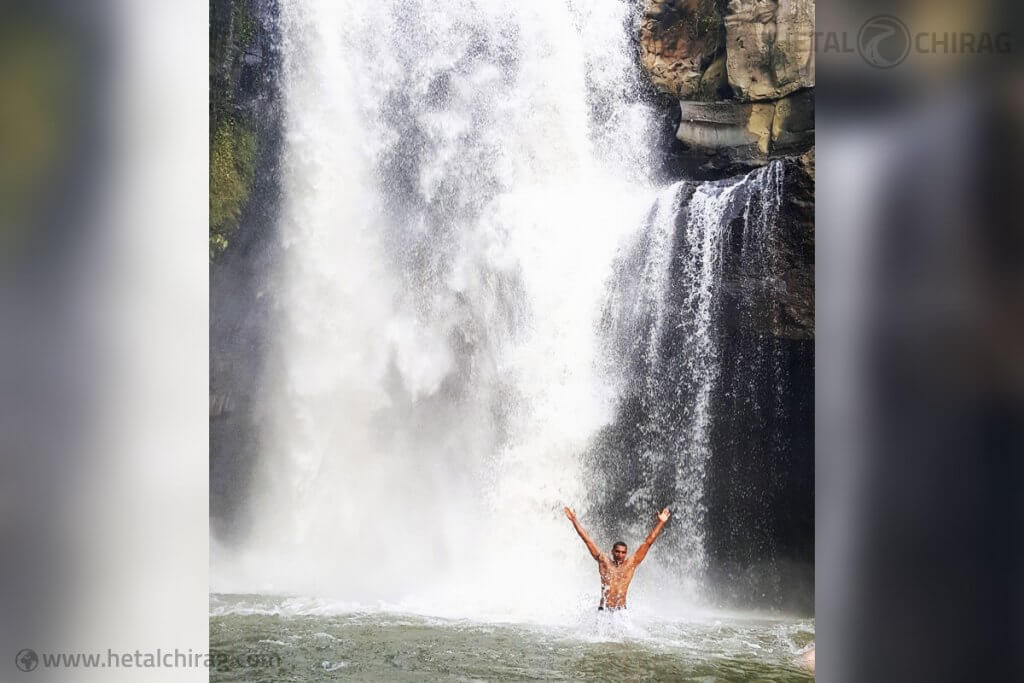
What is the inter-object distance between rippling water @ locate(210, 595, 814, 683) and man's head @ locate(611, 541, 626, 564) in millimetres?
185

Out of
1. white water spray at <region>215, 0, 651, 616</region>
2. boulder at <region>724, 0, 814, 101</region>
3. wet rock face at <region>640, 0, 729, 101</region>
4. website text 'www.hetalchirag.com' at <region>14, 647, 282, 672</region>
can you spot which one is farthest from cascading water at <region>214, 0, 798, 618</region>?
website text 'www.hetalchirag.com' at <region>14, 647, 282, 672</region>

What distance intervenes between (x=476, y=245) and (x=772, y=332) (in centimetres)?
117

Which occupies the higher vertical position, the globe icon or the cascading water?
the cascading water

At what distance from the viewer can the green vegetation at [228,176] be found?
3461 millimetres

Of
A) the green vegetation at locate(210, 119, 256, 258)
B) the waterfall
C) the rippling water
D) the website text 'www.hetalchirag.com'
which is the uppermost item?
the green vegetation at locate(210, 119, 256, 258)

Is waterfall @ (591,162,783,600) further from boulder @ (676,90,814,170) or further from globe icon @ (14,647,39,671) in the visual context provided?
globe icon @ (14,647,39,671)

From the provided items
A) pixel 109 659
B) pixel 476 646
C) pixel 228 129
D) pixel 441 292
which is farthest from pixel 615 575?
pixel 228 129

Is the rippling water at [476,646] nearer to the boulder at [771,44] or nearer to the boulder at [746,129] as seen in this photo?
the boulder at [746,129]

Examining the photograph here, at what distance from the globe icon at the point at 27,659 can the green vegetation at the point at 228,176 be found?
2.00m

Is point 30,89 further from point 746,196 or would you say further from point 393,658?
point 746,196

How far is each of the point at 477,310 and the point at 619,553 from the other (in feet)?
3.44

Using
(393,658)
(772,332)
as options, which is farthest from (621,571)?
(772,332)

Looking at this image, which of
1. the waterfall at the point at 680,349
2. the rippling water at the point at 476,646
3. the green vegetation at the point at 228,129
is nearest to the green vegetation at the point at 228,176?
the green vegetation at the point at 228,129

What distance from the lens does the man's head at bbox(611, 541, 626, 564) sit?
3.20 metres
